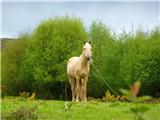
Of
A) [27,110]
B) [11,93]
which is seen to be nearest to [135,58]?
[11,93]

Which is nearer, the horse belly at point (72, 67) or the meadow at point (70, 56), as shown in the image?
the horse belly at point (72, 67)

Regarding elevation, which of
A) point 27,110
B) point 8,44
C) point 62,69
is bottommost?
point 27,110

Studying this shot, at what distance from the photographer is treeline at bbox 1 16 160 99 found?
136 ft

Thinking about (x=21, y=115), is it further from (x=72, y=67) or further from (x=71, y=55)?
(x=71, y=55)

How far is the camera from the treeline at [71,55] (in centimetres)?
4131

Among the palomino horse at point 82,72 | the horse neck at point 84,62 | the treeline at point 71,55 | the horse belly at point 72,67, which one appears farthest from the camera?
the treeline at point 71,55

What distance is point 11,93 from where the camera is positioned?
169 feet

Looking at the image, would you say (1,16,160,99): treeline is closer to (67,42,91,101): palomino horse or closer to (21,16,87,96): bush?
(21,16,87,96): bush

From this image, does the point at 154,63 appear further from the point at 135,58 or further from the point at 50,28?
the point at 50,28

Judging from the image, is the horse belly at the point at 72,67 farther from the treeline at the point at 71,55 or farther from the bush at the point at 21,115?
the treeline at the point at 71,55

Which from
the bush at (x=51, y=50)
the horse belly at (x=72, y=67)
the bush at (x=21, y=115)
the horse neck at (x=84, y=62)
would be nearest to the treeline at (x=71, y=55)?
the bush at (x=51, y=50)

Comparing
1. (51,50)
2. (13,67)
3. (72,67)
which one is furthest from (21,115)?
(13,67)

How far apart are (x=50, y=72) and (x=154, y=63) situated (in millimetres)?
11061

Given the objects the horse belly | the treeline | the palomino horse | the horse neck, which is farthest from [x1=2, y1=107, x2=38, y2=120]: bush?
the treeline
